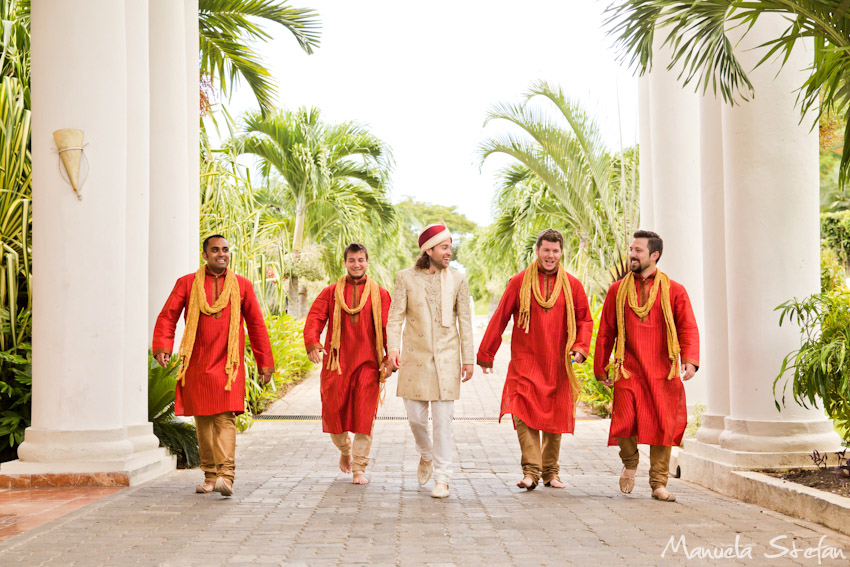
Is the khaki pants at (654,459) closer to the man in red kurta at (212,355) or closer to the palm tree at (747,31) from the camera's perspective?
the palm tree at (747,31)

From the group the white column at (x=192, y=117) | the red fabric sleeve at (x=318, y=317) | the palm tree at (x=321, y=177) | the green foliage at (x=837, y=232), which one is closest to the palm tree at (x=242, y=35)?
the white column at (x=192, y=117)

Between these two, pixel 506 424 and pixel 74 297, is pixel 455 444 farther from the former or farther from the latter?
pixel 74 297

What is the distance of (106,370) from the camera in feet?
22.9

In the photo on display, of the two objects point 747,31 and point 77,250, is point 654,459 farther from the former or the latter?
point 77,250

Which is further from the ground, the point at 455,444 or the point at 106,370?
the point at 106,370

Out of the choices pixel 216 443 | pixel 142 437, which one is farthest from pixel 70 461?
pixel 216 443

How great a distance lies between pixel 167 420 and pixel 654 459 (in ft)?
14.1

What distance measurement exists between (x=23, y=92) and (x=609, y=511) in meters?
6.46

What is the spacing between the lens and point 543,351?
7.07m

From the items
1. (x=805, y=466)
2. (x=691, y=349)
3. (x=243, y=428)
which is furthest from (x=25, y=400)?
(x=805, y=466)

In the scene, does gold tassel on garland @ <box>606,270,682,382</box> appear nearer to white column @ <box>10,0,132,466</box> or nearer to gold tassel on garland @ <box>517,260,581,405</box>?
gold tassel on garland @ <box>517,260,581,405</box>

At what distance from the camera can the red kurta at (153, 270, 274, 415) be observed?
663 centimetres

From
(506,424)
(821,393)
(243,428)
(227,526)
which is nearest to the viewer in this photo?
(227,526)

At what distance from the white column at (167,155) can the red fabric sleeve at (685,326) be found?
185 inches
